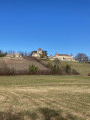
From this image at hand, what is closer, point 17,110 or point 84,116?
point 84,116

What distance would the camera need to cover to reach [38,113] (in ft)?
13.9

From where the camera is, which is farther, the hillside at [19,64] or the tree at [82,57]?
the tree at [82,57]

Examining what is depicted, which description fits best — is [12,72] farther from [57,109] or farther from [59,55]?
[59,55]

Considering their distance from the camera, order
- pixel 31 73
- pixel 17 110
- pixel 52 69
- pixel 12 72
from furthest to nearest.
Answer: pixel 52 69, pixel 31 73, pixel 12 72, pixel 17 110

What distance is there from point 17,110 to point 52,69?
21.6 meters

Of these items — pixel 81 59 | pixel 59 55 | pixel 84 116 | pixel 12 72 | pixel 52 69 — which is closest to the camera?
pixel 84 116

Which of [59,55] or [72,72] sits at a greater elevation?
[59,55]

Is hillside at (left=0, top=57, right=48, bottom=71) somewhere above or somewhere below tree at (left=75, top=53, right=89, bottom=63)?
below

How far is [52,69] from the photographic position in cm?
2598

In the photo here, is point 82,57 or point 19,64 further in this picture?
point 82,57

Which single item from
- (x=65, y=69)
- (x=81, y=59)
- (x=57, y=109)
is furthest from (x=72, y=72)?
(x=81, y=59)

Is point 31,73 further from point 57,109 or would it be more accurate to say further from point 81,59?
point 81,59

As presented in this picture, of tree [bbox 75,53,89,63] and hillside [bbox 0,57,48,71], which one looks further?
tree [bbox 75,53,89,63]

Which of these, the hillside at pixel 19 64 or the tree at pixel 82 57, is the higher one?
the tree at pixel 82 57
